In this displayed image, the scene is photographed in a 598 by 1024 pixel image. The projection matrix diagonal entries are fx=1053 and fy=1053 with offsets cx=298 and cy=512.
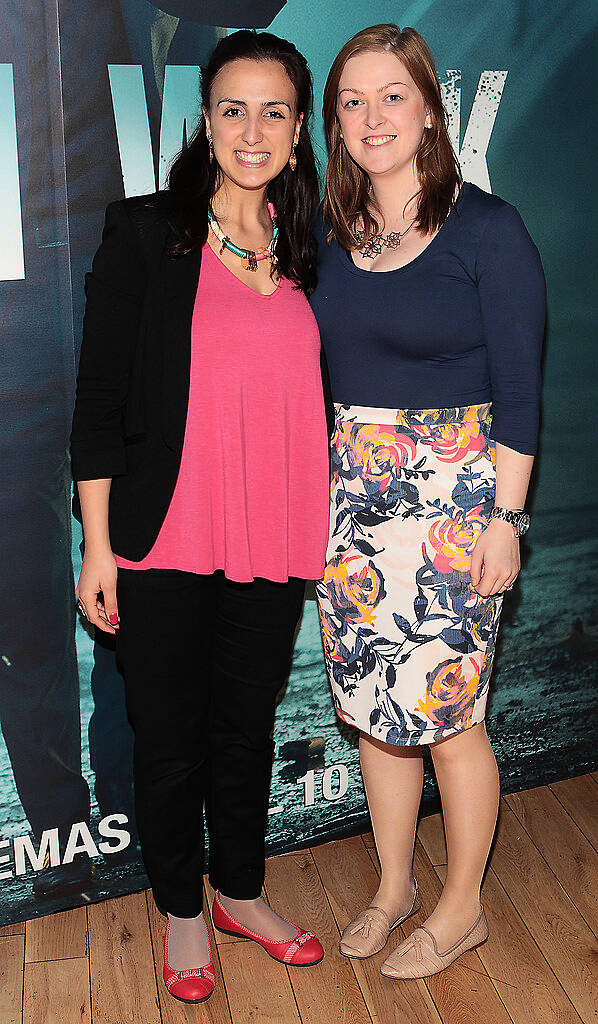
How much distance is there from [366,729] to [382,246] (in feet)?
2.99

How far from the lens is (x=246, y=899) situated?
7.19 feet

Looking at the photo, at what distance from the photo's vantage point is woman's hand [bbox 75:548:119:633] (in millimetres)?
1850

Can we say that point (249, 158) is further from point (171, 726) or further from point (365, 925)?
point (365, 925)

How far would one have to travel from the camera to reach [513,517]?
186 centimetres

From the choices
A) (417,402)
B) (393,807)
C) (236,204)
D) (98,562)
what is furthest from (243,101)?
(393,807)

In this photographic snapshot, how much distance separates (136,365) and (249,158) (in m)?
0.39

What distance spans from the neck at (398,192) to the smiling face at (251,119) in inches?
7.6

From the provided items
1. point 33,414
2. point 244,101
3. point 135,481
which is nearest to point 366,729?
point 135,481

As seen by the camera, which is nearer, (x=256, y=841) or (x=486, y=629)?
(x=486, y=629)

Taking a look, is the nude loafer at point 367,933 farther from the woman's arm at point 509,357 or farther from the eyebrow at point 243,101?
the eyebrow at point 243,101

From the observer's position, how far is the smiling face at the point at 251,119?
5.70ft

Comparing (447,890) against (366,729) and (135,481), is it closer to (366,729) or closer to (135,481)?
(366,729)

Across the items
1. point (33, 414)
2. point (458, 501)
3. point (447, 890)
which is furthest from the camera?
point (447, 890)

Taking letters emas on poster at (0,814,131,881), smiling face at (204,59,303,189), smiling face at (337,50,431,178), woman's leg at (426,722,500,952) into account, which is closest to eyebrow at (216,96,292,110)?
smiling face at (204,59,303,189)
